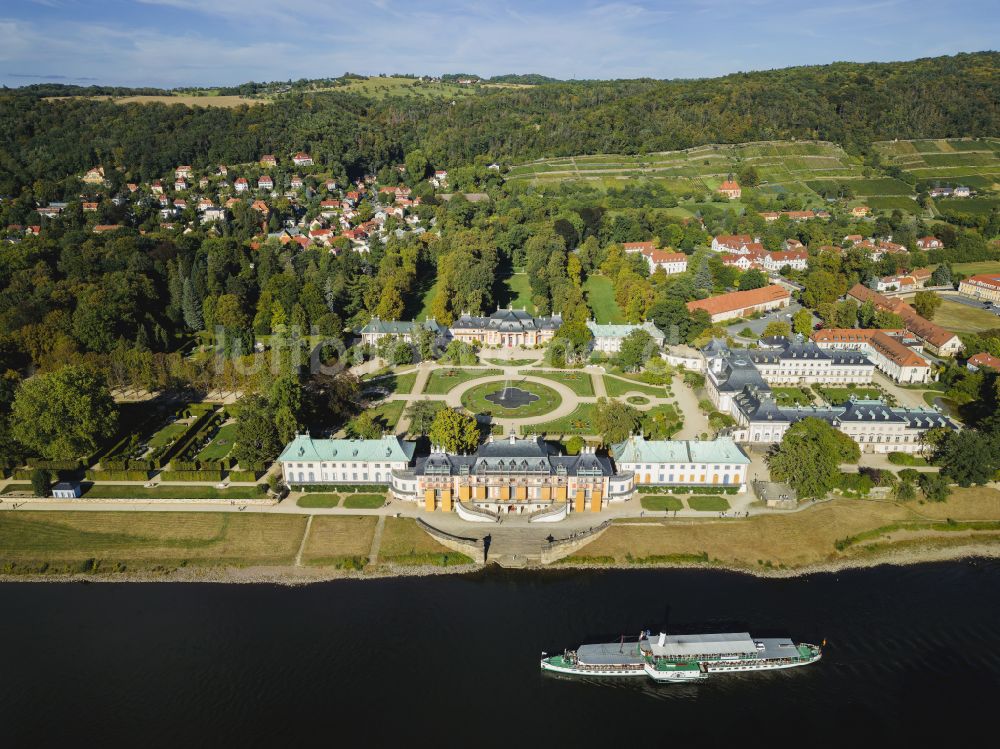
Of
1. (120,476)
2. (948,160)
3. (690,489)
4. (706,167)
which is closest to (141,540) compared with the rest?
(120,476)

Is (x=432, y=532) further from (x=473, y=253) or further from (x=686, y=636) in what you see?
(x=473, y=253)

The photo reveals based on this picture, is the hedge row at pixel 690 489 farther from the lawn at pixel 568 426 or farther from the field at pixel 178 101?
the field at pixel 178 101

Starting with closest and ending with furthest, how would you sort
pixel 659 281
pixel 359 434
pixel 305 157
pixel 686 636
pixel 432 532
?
1. pixel 686 636
2. pixel 432 532
3. pixel 359 434
4. pixel 659 281
5. pixel 305 157

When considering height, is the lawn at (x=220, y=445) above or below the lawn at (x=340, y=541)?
above

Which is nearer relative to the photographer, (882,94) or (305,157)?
(305,157)

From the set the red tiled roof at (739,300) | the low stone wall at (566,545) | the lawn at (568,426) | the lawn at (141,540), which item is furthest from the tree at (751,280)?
the lawn at (141,540)

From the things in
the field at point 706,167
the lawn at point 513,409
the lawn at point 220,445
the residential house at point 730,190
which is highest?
the field at point 706,167

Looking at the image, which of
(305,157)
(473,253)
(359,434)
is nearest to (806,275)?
(473,253)
